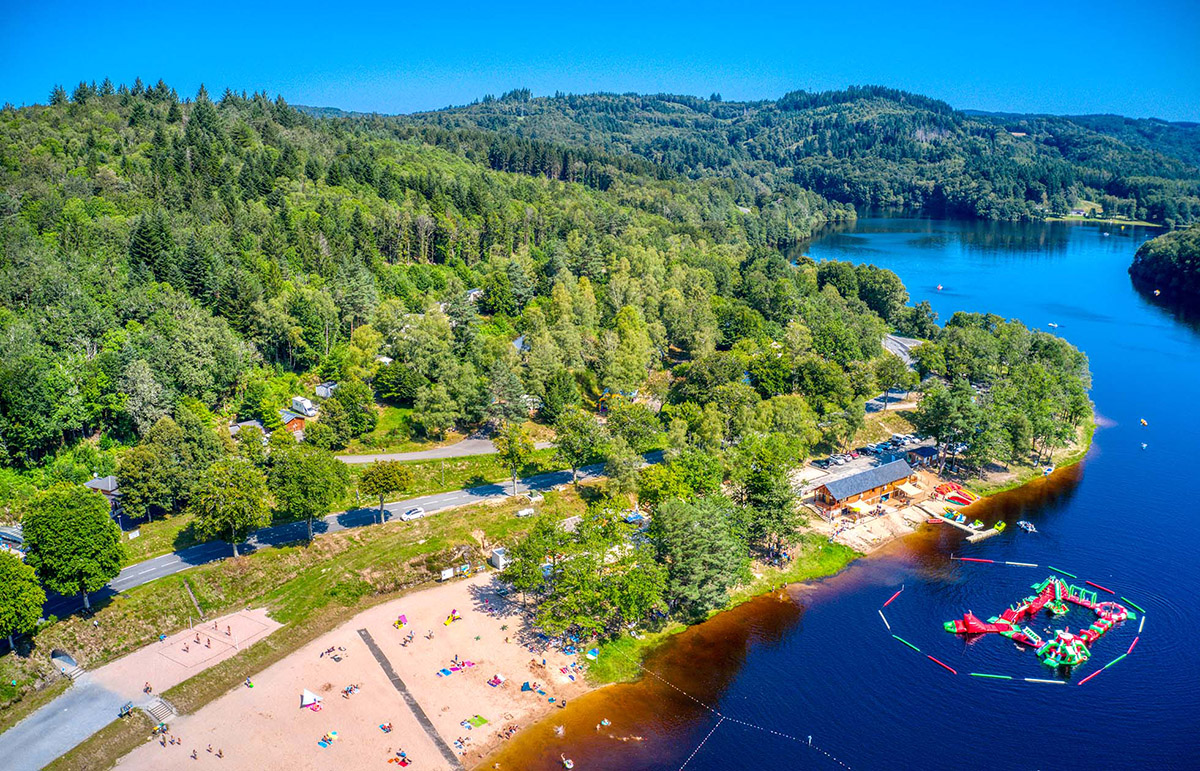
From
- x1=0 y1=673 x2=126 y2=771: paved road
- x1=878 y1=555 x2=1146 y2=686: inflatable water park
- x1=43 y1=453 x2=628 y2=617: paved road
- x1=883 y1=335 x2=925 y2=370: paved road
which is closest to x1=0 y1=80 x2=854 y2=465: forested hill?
x1=43 y1=453 x2=628 y2=617: paved road

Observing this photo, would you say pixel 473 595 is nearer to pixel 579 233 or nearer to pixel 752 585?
pixel 752 585

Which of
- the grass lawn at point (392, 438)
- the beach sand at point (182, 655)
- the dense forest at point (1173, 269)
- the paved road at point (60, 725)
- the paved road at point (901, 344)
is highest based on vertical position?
the dense forest at point (1173, 269)

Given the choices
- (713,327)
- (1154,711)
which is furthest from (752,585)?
(713,327)

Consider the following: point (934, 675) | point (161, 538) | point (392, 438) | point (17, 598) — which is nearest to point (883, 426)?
point (934, 675)

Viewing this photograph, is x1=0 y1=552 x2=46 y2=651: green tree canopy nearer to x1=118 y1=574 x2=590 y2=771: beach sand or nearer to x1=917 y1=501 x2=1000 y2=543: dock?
x1=118 y1=574 x2=590 y2=771: beach sand

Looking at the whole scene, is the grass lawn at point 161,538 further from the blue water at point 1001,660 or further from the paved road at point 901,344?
the paved road at point 901,344

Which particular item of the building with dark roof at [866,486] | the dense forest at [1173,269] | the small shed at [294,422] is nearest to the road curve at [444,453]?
the small shed at [294,422]

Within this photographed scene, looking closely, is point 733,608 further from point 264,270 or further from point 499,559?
point 264,270
